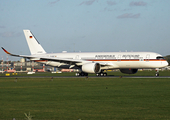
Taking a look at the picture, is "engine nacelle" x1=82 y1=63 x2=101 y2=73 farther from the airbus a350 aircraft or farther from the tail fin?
the tail fin

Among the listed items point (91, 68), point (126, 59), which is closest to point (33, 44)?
point (91, 68)

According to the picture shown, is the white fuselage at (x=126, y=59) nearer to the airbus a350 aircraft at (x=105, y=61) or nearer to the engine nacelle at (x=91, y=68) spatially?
the airbus a350 aircraft at (x=105, y=61)

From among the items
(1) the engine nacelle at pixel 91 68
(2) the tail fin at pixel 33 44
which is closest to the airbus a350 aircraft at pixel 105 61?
(1) the engine nacelle at pixel 91 68

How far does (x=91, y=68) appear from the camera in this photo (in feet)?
179

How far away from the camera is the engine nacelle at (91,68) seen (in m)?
54.6

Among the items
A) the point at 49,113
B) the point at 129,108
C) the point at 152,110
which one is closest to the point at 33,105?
the point at 49,113

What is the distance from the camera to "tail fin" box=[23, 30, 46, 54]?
67.6m

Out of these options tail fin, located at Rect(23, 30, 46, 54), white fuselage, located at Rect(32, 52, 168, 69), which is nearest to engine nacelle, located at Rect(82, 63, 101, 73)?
white fuselage, located at Rect(32, 52, 168, 69)

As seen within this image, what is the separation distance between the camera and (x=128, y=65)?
5575 centimetres

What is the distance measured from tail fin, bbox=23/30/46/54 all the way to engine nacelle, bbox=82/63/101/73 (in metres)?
15.8

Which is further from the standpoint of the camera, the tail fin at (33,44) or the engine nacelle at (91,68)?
the tail fin at (33,44)

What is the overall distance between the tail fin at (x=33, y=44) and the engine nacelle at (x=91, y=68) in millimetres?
15839

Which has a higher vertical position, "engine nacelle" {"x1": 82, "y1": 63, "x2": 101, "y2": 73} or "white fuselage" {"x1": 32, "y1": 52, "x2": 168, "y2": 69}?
"white fuselage" {"x1": 32, "y1": 52, "x2": 168, "y2": 69}

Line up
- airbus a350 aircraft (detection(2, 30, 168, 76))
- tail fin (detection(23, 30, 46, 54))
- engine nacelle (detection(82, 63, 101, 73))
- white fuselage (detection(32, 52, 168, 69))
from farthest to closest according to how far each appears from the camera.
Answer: tail fin (detection(23, 30, 46, 54)) → engine nacelle (detection(82, 63, 101, 73)) → airbus a350 aircraft (detection(2, 30, 168, 76)) → white fuselage (detection(32, 52, 168, 69))
